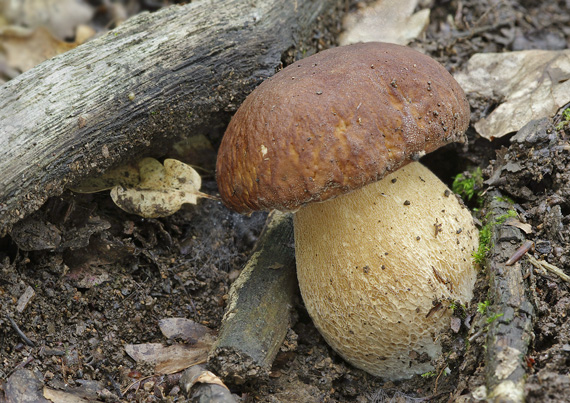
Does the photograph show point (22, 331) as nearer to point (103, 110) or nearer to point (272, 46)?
point (103, 110)

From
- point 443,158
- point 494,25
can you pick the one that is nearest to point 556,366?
point 443,158

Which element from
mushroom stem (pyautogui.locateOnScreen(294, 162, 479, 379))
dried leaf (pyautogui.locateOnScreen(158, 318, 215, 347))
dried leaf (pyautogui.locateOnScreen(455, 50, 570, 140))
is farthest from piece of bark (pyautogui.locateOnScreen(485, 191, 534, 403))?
dried leaf (pyautogui.locateOnScreen(158, 318, 215, 347))

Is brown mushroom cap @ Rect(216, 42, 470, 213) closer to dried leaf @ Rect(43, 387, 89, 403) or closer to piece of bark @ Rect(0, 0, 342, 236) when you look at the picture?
piece of bark @ Rect(0, 0, 342, 236)

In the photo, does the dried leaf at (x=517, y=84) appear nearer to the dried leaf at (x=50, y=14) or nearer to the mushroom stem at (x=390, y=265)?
the mushroom stem at (x=390, y=265)

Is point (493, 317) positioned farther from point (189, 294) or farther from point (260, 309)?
point (189, 294)

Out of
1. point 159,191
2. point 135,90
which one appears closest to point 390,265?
point 159,191

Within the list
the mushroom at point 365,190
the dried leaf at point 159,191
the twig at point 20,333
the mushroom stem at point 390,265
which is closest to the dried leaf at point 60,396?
the twig at point 20,333
